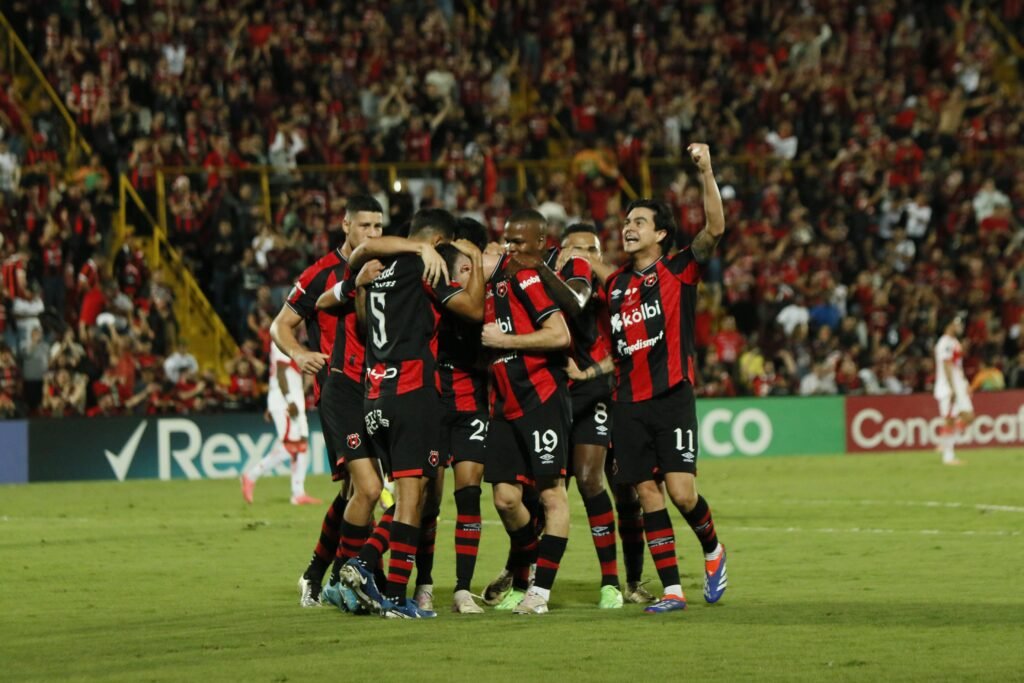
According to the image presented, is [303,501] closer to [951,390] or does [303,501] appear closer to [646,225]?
[646,225]

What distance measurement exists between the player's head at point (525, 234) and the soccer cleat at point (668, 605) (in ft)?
6.94

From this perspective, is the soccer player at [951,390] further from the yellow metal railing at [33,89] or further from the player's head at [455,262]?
the player's head at [455,262]

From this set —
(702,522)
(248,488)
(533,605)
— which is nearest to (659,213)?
(702,522)

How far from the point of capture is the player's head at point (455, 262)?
10.5 metres

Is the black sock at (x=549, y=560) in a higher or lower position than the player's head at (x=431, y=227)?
lower

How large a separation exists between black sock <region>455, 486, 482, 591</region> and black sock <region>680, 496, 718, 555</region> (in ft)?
3.99

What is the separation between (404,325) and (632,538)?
2161 mm

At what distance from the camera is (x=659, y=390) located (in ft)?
35.3

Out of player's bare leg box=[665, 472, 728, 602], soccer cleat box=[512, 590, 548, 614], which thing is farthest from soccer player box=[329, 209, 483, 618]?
player's bare leg box=[665, 472, 728, 602]

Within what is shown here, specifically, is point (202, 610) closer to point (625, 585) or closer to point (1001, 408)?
point (625, 585)

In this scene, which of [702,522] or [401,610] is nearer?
[401,610]

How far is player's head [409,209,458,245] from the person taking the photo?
1057 cm

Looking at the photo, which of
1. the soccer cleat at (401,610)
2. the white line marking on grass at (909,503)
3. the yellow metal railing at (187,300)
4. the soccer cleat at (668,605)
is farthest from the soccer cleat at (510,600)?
the yellow metal railing at (187,300)

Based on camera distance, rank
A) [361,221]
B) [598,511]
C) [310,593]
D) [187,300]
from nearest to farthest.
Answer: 1. [598,511]
2. [310,593]
3. [361,221]
4. [187,300]
